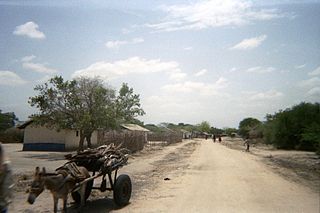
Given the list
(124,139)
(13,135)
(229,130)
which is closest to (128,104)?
(124,139)

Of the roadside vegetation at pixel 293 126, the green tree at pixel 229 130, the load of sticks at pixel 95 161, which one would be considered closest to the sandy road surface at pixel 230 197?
the load of sticks at pixel 95 161

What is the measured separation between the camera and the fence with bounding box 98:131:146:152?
100 ft

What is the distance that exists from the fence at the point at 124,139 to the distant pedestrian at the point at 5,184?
2466 cm

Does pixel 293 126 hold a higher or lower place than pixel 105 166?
higher

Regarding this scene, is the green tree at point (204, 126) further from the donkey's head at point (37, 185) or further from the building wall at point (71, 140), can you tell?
the donkey's head at point (37, 185)

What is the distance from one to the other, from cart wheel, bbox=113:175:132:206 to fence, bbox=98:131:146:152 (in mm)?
19483

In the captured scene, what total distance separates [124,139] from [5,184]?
28.0 metres

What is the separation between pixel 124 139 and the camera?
32906 mm

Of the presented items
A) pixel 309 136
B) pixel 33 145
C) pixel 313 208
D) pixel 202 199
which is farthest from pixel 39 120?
pixel 313 208

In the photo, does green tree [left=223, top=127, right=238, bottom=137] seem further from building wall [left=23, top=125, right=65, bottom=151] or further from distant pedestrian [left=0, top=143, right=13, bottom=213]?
distant pedestrian [left=0, top=143, right=13, bottom=213]

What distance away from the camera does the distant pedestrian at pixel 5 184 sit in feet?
16.3

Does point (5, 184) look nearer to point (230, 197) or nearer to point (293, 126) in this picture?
point (230, 197)

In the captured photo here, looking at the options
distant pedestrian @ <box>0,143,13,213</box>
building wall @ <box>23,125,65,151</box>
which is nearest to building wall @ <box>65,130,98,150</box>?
building wall @ <box>23,125,65,151</box>

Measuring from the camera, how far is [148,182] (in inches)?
592
